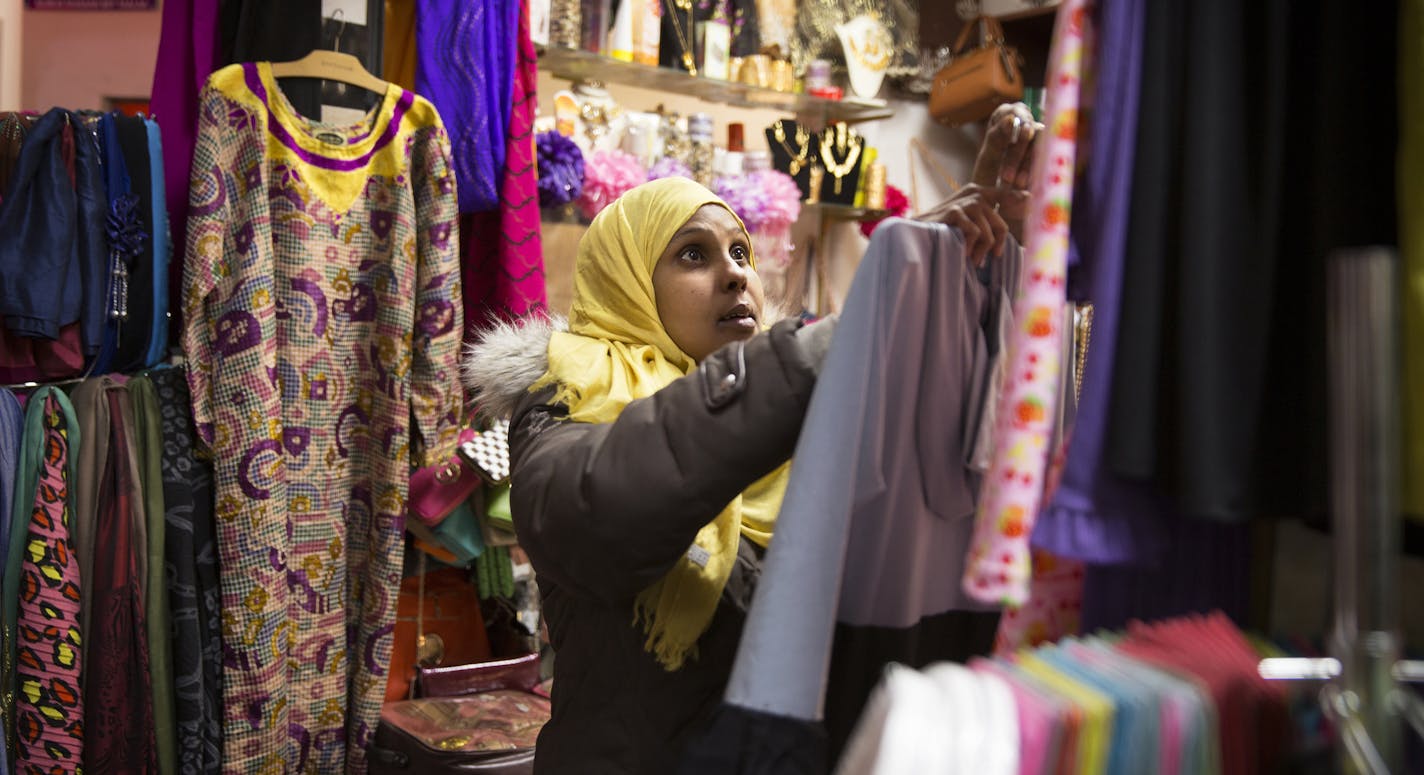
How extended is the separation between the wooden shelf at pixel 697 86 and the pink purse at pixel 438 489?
1174 mm

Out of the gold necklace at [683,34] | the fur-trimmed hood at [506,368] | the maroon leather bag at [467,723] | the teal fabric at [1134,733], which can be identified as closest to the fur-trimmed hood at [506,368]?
the fur-trimmed hood at [506,368]

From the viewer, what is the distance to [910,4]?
12.9 feet

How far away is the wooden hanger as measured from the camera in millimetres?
2484

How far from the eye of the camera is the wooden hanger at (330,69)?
8.15 ft

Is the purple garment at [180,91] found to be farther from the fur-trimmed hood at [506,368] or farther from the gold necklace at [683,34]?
the gold necklace at [683,34]

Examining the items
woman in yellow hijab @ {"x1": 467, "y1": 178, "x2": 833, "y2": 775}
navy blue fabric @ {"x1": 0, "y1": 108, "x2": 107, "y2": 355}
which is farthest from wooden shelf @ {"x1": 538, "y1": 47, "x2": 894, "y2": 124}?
woman in yellow hijab @ {"x1": 467, "y1": 178, "x2": 833, "y2": 775}

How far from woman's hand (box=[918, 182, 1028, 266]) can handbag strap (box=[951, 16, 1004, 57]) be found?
114 inches

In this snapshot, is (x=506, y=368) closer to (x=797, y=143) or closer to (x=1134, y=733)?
(x=1134, y=733)

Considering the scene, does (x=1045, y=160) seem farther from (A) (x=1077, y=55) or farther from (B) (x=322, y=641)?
(B) (x=322, y=641)

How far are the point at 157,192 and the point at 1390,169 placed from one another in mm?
2236

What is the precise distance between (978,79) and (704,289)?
2.42 metres

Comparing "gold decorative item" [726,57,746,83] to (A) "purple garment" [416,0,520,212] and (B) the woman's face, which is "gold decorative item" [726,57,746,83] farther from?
(B) the woman's face

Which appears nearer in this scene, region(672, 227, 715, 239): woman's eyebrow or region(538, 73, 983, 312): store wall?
region(672, 227, 715, 239): woman's eyebrow

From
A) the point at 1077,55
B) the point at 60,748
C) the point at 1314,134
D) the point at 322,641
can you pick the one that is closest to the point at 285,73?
the point at 322,641
